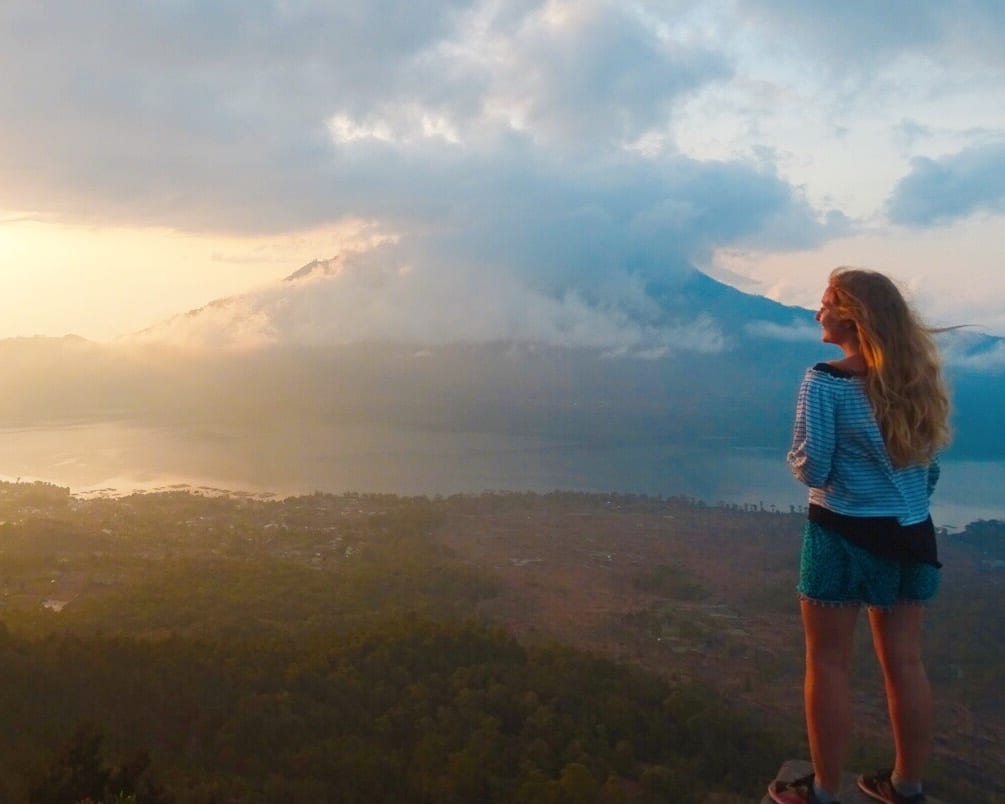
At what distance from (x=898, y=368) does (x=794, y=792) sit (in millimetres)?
1100

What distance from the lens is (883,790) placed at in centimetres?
227

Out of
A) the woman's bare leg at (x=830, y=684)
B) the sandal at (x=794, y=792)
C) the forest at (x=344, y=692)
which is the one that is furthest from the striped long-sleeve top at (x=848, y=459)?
the forest at (x=344, y=692)

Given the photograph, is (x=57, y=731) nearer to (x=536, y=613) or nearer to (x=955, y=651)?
(x=536, y=613)

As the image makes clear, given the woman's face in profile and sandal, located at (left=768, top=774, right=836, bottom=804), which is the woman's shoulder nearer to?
the woman's face in profile

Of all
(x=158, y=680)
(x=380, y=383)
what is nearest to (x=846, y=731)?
(x=158, y=680)

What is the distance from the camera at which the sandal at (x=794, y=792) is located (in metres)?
2.23

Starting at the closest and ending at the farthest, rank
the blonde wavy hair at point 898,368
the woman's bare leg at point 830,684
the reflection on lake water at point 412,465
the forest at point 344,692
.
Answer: the blonde wavy hair at point 898,368, the woman's bare leg at point 830,684, the forest at point 344,692, the reflection on lake water at point 412,465

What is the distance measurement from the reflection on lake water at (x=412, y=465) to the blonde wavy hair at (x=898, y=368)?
96.9 ft

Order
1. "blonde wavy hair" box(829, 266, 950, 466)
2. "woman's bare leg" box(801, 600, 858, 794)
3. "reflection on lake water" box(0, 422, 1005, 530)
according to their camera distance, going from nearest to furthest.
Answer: "blonde wavy hair" box(829, 266, 950, 466) → "woman's bare leg" box(801, 600, 858, 794) → "reflection on lake water" box(0, 422, 1005, 530)

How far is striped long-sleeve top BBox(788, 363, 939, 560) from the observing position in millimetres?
2014

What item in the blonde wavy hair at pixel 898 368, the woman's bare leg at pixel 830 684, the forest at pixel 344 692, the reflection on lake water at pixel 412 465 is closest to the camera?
the blonde wavy hair at pixel 898 368

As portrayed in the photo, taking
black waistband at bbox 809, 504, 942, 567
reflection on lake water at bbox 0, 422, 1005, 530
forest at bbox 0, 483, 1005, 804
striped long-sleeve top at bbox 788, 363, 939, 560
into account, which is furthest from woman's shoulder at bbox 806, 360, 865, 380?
reflection on lake water at bbox 0, 422, 1005, 530

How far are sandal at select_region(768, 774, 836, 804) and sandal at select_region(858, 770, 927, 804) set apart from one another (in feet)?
0.47

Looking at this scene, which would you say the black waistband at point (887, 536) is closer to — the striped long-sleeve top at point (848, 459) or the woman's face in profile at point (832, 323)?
the striped long-sleeve top at point (848, 459)
